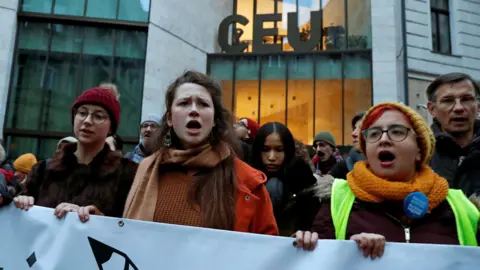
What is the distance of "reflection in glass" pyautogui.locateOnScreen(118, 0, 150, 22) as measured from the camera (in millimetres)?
16078

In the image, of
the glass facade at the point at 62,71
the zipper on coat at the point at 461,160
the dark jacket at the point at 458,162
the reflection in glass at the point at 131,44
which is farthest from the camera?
the reflection in glass at the point at 131,44

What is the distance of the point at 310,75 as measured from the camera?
16.2 metres

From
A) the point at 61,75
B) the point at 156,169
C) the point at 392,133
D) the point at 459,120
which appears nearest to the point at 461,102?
the point at 459,120

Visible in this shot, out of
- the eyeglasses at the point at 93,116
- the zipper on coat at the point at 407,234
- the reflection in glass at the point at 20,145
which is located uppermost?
the reflection in glass at the point at 20,145

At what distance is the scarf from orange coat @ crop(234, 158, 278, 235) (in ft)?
0.59

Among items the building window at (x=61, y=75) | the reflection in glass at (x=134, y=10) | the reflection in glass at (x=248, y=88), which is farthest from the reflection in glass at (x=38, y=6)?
the reflection in glass at (x=248, y=88)

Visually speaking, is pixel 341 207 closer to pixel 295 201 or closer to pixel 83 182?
pixel 295 201

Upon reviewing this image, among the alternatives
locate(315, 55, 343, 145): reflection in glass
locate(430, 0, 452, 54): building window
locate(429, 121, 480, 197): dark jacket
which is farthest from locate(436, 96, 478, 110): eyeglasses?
locate(430, 0, 452, 54): building window

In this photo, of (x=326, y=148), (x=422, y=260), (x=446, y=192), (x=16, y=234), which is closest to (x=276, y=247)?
(x=422, y=260)

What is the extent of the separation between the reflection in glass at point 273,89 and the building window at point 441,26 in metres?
5.99

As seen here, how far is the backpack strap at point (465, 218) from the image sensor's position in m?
1.98

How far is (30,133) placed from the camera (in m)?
15.1

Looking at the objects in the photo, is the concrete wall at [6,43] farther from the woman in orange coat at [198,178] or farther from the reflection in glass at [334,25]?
the woman in orange coat at [198,178]

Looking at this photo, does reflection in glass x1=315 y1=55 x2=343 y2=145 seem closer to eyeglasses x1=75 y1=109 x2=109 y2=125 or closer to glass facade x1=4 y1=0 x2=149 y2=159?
glass facade x1=4 y1=0 x2=149 y2=159
